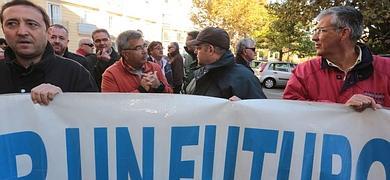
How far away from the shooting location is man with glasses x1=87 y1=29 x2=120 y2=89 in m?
4.58

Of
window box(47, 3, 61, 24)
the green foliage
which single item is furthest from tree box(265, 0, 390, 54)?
window box(47, 3, 61, 24)

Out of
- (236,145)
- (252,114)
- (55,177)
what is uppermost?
(252,114)

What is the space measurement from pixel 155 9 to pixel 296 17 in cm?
2365

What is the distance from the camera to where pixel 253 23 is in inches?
1398

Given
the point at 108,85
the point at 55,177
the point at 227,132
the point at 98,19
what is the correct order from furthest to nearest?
→ the point at 98,19, the point at 108,85, the point at 227,132, the point at 55,177

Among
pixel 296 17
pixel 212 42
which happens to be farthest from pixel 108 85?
pixel 296 17

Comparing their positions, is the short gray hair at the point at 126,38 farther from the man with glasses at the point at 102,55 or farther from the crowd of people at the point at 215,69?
the man with glasses at the point at 102,55

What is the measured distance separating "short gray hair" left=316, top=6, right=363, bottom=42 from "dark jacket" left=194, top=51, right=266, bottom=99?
63 cm

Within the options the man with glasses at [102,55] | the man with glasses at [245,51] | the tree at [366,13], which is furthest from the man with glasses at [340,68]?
the tree at [366,13]

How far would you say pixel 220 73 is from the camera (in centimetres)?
287

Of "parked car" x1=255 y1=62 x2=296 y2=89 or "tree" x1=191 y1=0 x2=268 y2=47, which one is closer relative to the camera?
"parked car" x1=255 y1=62 x2=296 y2=89

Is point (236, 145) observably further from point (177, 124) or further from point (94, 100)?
point (94, 100)

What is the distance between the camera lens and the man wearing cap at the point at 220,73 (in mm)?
2762

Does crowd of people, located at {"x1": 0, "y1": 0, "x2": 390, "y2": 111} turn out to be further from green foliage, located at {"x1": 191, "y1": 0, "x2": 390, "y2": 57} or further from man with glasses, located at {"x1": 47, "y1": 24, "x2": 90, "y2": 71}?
green foliage, located at {"x1": 191, "y1": 0, "x2": 390, "y2": 57}
